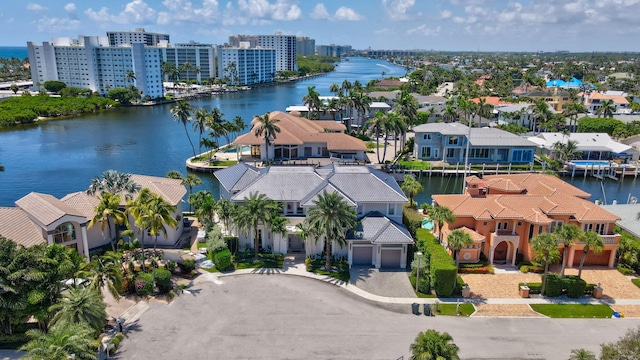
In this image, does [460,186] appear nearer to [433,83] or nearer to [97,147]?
[97,147]

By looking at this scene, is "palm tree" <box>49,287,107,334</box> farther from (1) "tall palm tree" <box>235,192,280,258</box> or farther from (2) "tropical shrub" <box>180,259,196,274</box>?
(1) "tall palm tree" <box>235,192,280,258</box>

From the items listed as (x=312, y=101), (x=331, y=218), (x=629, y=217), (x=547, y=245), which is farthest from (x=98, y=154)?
(x=629, y=217)

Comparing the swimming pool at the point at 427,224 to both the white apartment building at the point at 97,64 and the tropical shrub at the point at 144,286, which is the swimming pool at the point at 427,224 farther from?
the white apartment building at the point at 97,64

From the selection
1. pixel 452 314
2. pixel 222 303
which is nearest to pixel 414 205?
pixel 452 314

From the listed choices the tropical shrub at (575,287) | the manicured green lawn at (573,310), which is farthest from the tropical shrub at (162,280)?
the tropical shrub at (575,287)

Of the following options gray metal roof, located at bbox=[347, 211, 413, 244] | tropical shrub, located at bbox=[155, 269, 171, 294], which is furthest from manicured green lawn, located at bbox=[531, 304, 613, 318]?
tropical shrub, located at bbox=[155, 269, 171, 294]

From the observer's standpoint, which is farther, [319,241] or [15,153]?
[15,153]

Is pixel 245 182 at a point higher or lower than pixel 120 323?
higher

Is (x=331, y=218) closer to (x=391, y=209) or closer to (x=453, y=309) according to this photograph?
(x=391, y=209)
